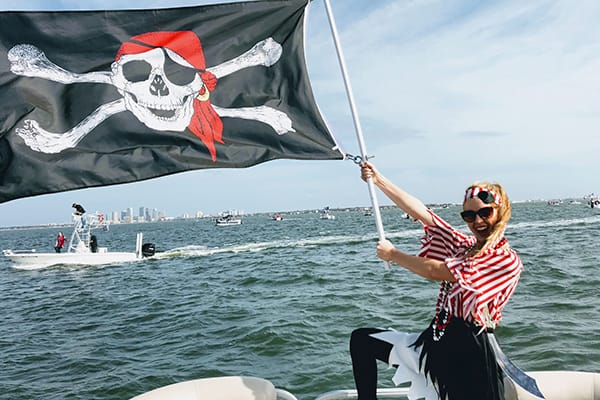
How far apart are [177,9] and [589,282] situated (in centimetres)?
1750

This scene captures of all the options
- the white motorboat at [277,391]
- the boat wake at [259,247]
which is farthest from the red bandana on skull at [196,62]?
the boat wake at [259,247]

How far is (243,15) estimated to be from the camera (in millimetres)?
5336

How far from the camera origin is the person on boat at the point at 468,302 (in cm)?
316

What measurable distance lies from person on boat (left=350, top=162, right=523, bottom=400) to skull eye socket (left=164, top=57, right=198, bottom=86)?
9.79 ft

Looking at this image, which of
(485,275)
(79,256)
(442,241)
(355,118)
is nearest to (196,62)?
(355,118)

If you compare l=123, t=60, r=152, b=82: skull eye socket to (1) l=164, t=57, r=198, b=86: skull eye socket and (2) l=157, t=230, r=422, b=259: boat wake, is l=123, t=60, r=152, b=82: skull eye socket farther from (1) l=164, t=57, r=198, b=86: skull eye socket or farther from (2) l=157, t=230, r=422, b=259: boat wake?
(2) l=157, t=230, r=422, b=259: boat wake

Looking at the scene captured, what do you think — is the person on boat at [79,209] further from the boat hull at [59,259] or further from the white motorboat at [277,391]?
the white motorboat at [277,391]

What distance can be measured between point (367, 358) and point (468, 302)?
104 cm

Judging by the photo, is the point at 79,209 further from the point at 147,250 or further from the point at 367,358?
the point at 367,358

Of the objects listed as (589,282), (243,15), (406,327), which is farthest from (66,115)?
(589,282)

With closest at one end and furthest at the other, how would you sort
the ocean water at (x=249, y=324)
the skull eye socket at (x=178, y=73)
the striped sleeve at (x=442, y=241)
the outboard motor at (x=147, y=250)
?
the striped sleeve at (x=442, y=241)
the skull eye socket at (x=178, y=73)
the ocean water at (x=249, y=324)
the outboard motor at (x=147, y=250)

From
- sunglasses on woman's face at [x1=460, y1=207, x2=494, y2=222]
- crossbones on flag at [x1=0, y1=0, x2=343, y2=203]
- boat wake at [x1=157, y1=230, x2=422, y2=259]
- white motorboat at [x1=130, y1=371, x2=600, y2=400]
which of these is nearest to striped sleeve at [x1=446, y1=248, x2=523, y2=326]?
sunglasses on woman's face at [x1=460, y1=207, x2=494, y2=222]

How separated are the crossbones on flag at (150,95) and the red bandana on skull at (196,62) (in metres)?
0.01

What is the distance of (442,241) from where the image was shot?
147 inches
